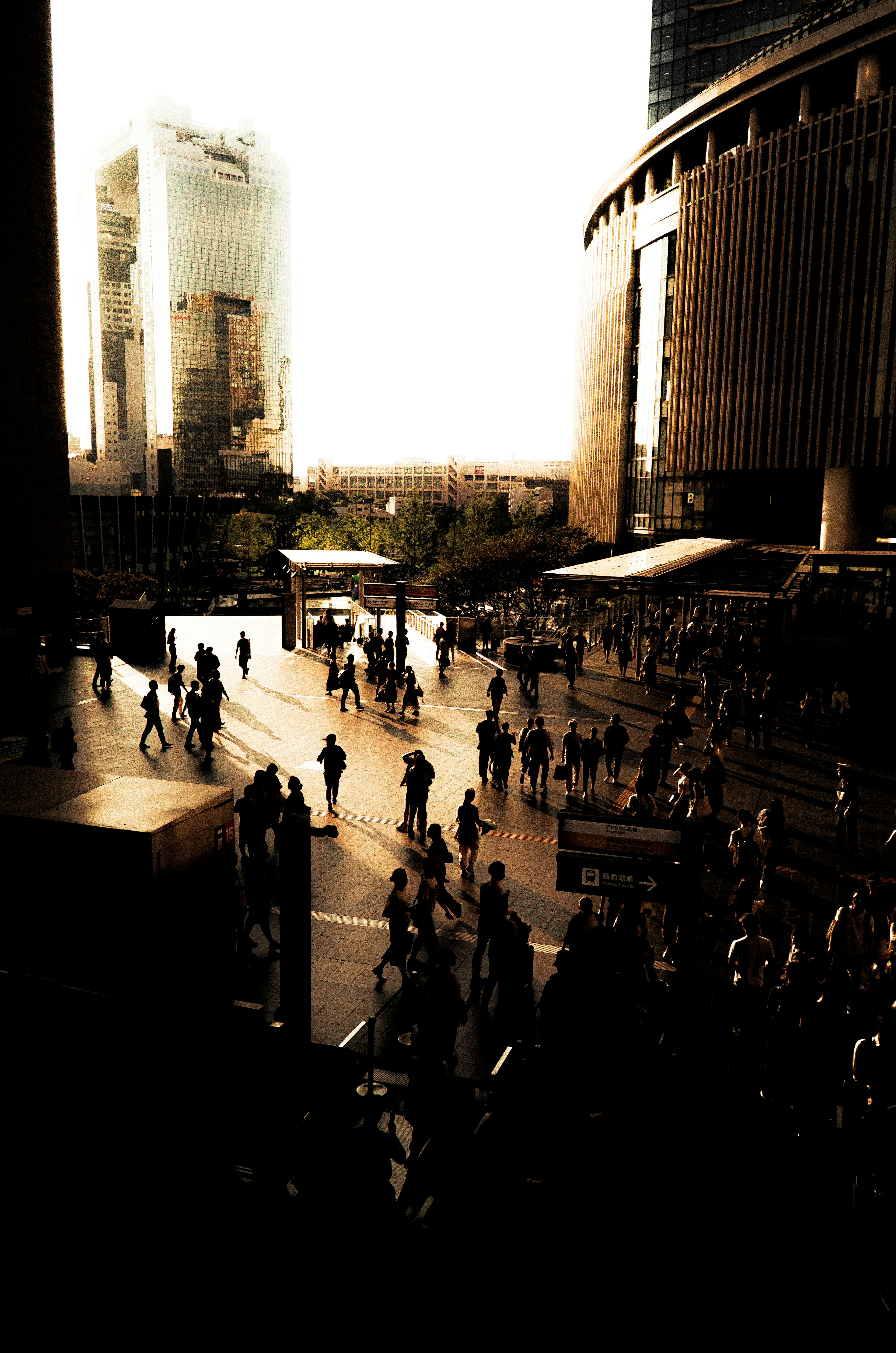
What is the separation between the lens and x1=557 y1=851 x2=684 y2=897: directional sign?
7500 mm

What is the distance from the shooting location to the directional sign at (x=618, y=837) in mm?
7426

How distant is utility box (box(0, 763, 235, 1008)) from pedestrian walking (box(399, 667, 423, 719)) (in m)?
14.7

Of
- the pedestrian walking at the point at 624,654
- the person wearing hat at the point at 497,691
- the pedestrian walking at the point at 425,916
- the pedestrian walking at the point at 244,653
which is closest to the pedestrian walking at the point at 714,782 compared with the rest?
the pedestrian walking at the point at 425,916

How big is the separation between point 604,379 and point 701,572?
33.1 metres

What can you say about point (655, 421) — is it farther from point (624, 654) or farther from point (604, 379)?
point (624, 654)

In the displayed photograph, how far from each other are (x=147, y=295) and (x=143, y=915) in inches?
8470

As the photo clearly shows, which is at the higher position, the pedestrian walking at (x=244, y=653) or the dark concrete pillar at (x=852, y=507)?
the dark concrete pillar at (x=852, y=507)

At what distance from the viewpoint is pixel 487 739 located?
16844 mm

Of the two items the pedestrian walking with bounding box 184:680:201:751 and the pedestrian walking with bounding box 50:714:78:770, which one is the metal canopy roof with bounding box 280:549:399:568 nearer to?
the pedestrian walking with bounding box 184:680:201:751

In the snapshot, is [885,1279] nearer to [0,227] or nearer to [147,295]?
[0,227]

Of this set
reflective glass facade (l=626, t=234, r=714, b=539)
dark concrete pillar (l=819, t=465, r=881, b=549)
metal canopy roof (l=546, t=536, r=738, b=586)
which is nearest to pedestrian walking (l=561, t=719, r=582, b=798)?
metal canopy roof (l=546, t=536, r=738, b=586)

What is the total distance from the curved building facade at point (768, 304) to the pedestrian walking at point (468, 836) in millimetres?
30504

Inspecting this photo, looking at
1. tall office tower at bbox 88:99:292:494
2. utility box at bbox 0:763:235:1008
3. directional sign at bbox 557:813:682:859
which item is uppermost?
tall office tower at bbox 88:99:292:494

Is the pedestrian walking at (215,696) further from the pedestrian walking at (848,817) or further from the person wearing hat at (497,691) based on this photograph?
the pedestrian walking at (848,817)
